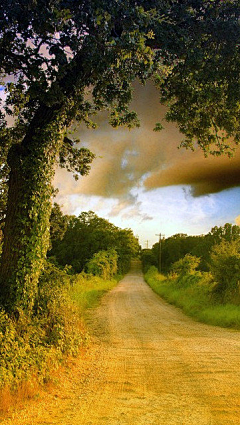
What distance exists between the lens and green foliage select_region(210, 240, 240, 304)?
14.5m

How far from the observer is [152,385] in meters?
5.66

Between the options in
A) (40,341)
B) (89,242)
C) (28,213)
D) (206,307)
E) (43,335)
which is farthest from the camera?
(89,242)

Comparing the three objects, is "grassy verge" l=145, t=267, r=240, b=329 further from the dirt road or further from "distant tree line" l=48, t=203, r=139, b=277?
"distant tree line" l=48, t=203, r=139, b=277

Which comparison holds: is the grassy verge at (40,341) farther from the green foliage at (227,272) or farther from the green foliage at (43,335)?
the green foliage at (227,272)

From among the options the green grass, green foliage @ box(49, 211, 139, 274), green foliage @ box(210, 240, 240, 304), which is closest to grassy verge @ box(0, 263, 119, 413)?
the green grass

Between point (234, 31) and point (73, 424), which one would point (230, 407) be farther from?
point (234, 31)

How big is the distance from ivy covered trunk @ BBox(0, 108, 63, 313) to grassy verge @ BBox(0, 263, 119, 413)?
44 centimetres

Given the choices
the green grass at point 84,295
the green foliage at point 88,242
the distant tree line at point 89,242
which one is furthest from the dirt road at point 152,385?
the green foliage at point 88,242

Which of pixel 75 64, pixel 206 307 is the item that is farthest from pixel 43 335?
pixel 206 307

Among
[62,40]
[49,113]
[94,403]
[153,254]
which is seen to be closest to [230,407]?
[94,403]

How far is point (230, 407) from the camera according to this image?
4.61m

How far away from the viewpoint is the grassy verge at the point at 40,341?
4953mm

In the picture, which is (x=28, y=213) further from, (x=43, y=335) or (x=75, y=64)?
(x=75, y=64)

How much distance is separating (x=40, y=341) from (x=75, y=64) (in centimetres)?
548
